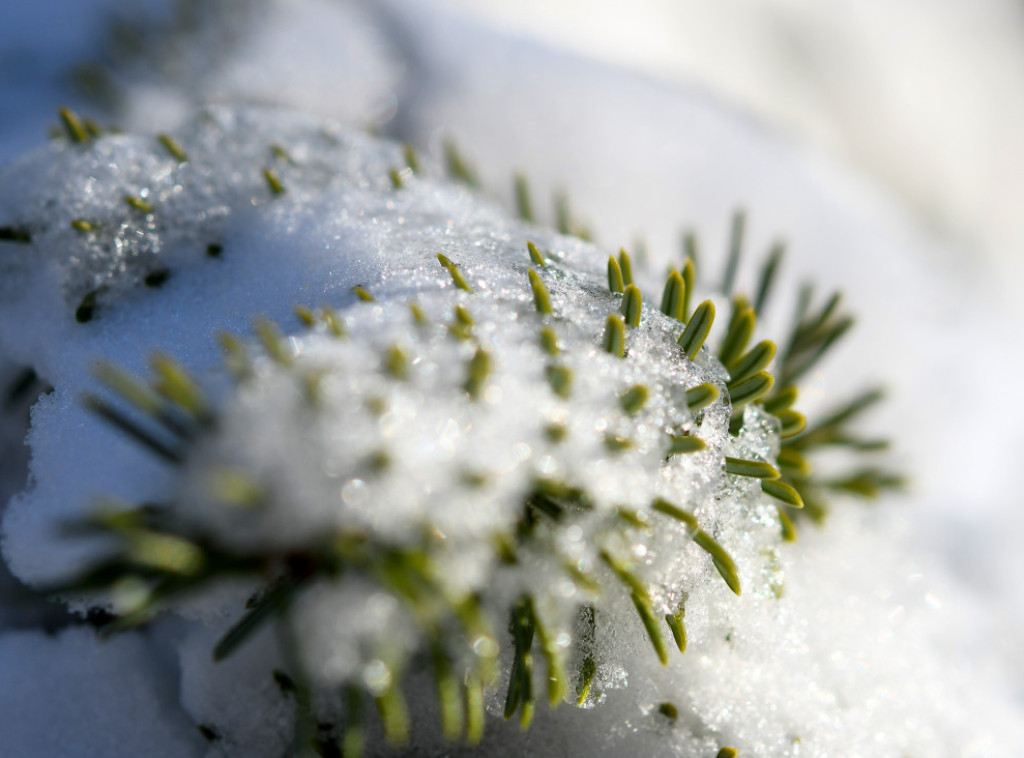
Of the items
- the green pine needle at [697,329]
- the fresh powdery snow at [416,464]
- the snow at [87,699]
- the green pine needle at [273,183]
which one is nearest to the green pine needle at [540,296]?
the fresh powdery snow at [416,464]

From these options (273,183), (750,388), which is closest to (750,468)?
(750,388)

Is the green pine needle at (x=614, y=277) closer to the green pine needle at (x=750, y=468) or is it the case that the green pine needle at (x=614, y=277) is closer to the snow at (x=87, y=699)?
the green pine needle at (x=750, y=468)

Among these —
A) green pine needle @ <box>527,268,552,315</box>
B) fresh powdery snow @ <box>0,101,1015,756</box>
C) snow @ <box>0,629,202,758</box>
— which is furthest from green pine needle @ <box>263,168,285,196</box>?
snow @ <box>0,629,202,758</box>

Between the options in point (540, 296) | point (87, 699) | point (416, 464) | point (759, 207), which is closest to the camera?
point (416, 464)

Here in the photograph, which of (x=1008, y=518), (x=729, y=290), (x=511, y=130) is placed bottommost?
(x=1008, y=518)

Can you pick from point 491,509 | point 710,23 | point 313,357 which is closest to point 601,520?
point 491,509

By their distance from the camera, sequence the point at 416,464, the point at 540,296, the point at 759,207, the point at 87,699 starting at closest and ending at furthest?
1. the point at 416,464
2. the point at 540,296
3. the point at 87,699
4. the point at 759,207

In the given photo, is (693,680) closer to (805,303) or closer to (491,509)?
(491,509)

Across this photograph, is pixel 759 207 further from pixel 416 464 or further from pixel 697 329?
pixel 416 464
